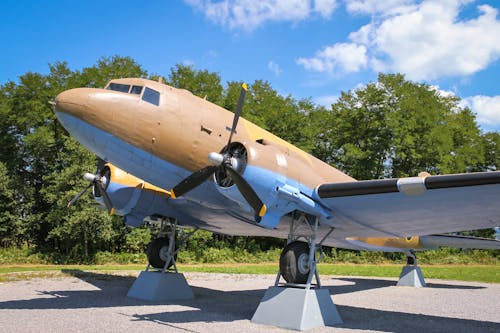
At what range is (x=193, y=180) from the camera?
948cm

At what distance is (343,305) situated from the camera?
42.0 ft

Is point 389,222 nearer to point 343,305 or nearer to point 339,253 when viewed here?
point 343,305

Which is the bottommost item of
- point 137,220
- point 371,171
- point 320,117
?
point 137,220

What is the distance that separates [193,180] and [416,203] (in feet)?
16.4

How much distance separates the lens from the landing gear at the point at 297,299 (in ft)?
29.1

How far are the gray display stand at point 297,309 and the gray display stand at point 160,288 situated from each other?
4.19 meters

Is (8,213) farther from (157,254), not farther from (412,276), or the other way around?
(412,276)

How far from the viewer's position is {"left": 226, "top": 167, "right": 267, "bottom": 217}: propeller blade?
8.67 meters

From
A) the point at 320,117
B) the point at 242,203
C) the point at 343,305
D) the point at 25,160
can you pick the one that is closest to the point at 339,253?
the point at 320,117

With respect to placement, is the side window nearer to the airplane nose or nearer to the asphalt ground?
the airplane nose

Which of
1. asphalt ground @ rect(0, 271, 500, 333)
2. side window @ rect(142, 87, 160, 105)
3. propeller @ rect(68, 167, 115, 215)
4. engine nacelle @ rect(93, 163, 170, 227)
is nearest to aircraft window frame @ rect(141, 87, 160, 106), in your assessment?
side window @ rect(142, 87, 160, 105)

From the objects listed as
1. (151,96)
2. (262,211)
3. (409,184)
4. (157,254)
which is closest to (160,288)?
(157,254)

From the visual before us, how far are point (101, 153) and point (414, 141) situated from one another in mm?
38932

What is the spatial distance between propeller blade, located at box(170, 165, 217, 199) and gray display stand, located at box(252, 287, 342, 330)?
294 cm
